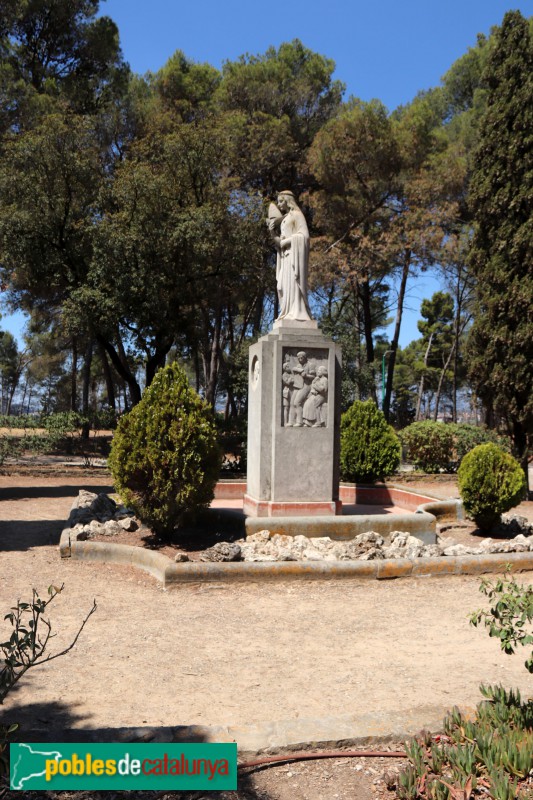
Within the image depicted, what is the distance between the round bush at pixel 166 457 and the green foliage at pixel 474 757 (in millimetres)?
4894

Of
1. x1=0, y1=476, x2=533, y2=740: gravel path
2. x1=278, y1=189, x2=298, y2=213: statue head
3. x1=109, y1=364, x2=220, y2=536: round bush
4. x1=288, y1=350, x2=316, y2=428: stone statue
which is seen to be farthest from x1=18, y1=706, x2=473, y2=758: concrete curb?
x1=278, y1=189, x2=298, y2=213: statue head

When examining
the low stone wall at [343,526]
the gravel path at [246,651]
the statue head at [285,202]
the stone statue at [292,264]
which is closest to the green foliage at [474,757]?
the gravel path at [246,651]

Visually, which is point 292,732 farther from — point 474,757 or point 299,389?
point 299,389

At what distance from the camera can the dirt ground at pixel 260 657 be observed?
3727mm

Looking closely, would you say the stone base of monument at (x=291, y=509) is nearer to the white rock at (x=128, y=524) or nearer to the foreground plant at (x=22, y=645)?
the white rock at (x=128, y=524)

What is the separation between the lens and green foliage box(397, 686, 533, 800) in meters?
2.77

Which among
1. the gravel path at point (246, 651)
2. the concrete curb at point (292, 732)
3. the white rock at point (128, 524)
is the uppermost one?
the white rock at point (128, 524)

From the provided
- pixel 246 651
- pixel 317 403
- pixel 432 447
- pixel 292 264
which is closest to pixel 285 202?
pixel 292 264

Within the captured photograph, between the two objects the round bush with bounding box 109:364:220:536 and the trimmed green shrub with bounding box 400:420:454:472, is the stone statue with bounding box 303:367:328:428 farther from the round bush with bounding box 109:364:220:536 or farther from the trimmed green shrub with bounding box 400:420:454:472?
the trimmed green shrub with bounding box 400:420:454:472

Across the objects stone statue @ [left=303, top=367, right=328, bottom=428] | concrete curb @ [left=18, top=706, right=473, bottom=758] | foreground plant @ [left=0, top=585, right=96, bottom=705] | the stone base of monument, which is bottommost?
concrete curb @ [left=18, top=706, right=473, bottom=758]

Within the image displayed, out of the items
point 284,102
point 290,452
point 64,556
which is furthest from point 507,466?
point 284,102

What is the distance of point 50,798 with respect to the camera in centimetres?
274

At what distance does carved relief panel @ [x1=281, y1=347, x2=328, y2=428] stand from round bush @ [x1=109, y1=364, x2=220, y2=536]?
1556 millimetres

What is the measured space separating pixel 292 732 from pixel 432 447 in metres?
15.1
